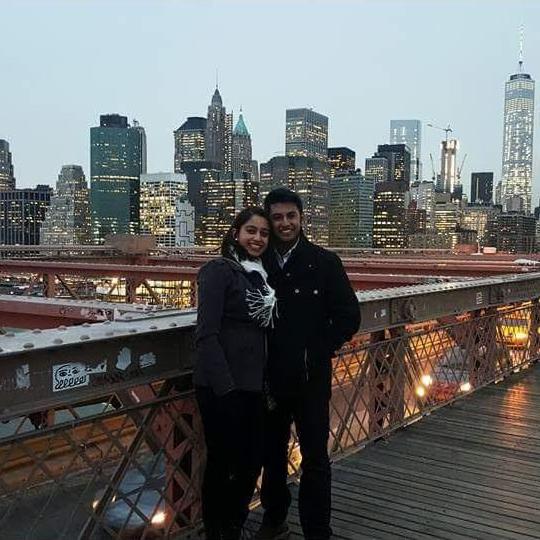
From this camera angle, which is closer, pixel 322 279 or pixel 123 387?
pixel 123 387

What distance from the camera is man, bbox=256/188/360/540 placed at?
3525 mm

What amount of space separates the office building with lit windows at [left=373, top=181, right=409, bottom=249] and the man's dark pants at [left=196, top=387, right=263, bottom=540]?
163m

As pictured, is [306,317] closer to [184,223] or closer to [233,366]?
[233,366]

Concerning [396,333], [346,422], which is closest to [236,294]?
[346,422]

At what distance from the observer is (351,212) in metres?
179

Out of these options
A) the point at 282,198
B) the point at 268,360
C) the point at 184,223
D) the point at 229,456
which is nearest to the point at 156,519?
the point at 229,456

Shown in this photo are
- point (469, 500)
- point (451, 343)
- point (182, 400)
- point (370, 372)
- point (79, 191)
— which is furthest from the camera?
point (79, 191)

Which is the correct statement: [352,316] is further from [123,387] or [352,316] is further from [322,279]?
[123,387]

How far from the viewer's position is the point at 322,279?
361 centimetres

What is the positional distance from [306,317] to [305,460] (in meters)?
0.85

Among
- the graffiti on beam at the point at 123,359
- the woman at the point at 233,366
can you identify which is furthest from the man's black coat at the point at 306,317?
the graffiti on beam at the point at 123,359

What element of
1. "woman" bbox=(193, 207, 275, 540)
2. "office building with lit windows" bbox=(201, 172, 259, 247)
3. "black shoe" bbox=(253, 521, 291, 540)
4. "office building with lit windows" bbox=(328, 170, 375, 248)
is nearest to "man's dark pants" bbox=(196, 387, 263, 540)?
"woman" bbox=(193, 207, 275, 540)

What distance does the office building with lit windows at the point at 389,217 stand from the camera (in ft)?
553

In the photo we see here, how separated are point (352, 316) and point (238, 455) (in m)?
1.00
